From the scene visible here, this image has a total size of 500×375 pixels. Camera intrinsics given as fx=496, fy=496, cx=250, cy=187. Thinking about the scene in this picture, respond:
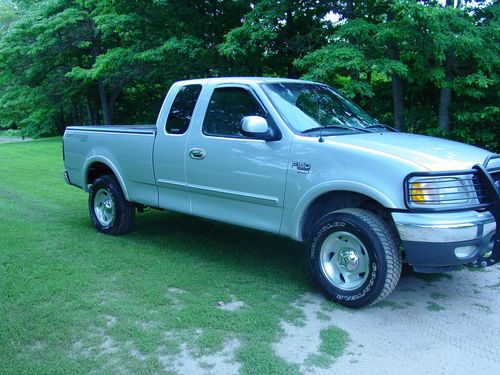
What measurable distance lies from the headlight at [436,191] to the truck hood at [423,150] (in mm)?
95

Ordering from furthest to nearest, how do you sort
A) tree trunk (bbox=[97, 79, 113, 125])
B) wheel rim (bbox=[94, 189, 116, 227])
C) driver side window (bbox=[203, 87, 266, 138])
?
tree trunk (bbox=[97, 79, 113, 125]) < wheel rim (bbox=[94, 189, 116, 227]) < driver side window (bbox=[203, 87, 266, 138])

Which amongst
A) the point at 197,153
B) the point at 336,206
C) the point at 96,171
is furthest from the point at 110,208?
the point at 336,206

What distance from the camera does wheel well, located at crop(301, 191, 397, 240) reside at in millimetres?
4246

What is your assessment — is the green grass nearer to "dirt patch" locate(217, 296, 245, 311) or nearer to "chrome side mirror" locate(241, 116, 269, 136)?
"dirt patch" locate(217, 296, 245, 311)

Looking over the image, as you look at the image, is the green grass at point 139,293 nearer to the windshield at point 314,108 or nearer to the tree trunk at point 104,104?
the windshield at point 314,108

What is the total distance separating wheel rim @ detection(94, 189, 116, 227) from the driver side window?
6.90 ft

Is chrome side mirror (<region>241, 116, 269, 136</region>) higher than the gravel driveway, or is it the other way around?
chrome side mirror (<region>241, 116, 269, 136</region>)

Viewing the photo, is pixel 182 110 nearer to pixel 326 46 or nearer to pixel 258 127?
pixel 258 127

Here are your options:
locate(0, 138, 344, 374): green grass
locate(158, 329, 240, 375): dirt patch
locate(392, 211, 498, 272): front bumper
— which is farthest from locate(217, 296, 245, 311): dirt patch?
locate(392, 211, 498, 272): front bumper

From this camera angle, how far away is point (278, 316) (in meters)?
4.04

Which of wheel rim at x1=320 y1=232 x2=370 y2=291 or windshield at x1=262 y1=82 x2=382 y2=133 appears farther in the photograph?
windshield at x1=262 y1=82 x2=382 y2=133

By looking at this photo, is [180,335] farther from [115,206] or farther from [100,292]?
[115,206]

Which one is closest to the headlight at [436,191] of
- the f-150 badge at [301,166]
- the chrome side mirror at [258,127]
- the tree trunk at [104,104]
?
the f-150 badge at [301,166]

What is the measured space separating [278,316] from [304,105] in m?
2.10
